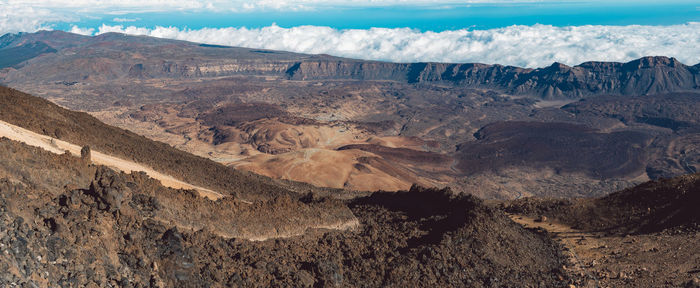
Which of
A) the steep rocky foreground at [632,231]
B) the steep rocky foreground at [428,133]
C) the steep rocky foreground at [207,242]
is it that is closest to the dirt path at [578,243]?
the steep rocky foreground at [632,231]

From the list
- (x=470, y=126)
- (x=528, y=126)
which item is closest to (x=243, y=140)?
(x=470, y=126)

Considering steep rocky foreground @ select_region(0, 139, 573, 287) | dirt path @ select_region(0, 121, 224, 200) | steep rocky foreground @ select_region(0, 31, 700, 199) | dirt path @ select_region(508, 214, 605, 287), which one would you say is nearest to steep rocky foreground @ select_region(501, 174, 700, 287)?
dirt path @ select_region(508, 214, 605, 287)

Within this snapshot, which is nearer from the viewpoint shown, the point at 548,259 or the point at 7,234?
the point at 7,234

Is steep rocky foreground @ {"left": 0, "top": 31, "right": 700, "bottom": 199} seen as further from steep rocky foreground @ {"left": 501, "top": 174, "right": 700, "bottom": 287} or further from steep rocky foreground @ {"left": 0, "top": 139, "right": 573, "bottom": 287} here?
steep rocky foreground @ {"left": 501, "top": 174, "right": 700, "bottom": 287}

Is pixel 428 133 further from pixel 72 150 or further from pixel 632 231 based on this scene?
pixel 72 150

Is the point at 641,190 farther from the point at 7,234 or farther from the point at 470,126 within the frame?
Answer: the point at 470,126

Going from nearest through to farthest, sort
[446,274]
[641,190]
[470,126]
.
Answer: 1. [446,274]
2. [641,190]
3. [470,126]
